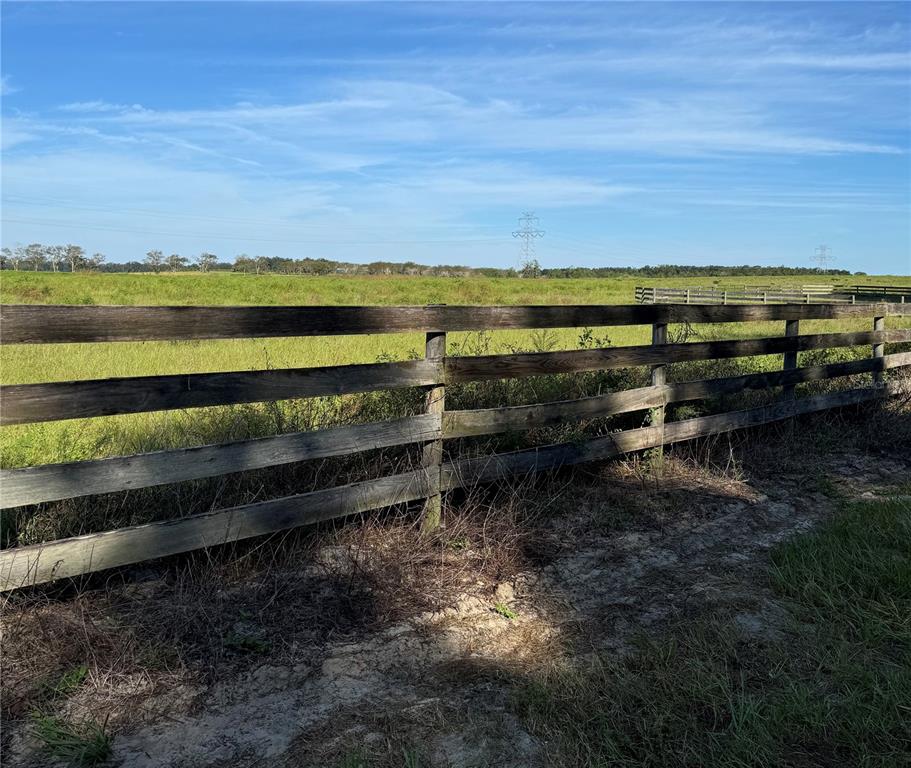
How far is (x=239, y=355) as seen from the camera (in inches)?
637

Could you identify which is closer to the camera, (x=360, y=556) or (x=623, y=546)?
(x=360, y=556)

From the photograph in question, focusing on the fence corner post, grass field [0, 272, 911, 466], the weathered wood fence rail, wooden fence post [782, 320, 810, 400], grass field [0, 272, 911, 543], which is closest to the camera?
the weathered wood fence rail

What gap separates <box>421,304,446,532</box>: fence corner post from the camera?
16.2ft

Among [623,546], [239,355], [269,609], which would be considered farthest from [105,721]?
[239,355]

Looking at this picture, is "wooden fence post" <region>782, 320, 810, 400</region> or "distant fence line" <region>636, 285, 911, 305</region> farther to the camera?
"distant fence line" <region>636, 285, 911, 305</region>

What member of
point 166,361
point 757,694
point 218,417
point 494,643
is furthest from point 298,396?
point 166,361

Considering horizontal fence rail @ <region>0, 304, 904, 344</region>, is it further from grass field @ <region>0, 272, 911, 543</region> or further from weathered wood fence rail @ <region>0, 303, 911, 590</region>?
grass field @ <region>0, 272, 911, 543</region>

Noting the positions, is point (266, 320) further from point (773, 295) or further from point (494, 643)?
point (773, 295)

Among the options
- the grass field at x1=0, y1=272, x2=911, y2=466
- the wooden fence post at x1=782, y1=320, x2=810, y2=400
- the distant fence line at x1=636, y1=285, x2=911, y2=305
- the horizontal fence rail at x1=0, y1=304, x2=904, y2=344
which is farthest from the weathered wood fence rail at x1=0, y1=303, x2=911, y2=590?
the distant fence line at x1=636, y1=285, x2=911, y2=305

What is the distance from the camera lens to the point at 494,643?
12.7ft

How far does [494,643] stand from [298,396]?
1711 mm

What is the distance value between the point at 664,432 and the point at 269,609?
3931 millimetres

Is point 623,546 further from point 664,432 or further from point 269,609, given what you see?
point 269,609

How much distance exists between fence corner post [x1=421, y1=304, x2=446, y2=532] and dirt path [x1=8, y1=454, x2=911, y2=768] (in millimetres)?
633
